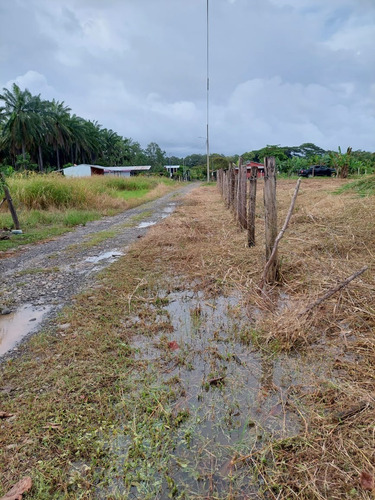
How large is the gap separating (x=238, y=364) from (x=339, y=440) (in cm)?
85

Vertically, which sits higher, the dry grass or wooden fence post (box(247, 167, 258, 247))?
wooden fence post (box(247, 167, 258, 247))

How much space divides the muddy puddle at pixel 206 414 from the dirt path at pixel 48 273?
48.9 inches

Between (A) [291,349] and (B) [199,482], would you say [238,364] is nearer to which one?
(A) [291,349]

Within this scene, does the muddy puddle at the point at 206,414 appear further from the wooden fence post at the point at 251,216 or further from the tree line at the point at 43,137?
the tree line at the point at 43,137

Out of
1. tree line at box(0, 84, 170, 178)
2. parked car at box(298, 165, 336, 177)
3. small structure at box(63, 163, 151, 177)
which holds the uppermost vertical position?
tree line at box(0, 84, 170, 178)

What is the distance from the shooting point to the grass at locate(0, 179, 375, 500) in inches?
57.7

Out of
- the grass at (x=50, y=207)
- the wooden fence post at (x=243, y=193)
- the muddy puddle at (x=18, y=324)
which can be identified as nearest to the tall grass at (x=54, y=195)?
the grass at (x=50, y=207)

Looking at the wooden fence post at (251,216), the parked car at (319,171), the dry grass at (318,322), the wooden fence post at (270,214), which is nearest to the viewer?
the dry grass at (318,322)

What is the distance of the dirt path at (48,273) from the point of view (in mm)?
3107

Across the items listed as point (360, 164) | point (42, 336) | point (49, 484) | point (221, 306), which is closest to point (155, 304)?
point (221, 306)

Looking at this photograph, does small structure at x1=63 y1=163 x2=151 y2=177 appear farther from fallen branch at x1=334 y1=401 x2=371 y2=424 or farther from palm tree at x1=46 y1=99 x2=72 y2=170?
fallen branch at x1=334 y1=401 x2=371 y2=424

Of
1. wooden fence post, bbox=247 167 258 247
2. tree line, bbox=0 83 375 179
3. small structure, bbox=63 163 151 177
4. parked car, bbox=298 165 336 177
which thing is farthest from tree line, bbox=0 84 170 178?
wooden fence post, bbox=247 167 258 247

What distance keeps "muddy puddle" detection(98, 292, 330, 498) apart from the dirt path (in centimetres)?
124

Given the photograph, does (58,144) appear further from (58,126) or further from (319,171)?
(319,171)
